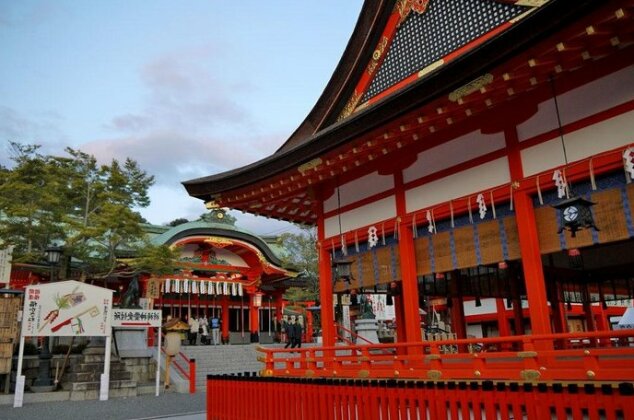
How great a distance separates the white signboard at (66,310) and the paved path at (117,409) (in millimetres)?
1753

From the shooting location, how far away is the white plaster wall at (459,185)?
23.2 ft

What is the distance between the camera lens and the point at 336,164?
27.2 ft

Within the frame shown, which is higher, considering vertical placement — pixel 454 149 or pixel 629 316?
pixel 454 149

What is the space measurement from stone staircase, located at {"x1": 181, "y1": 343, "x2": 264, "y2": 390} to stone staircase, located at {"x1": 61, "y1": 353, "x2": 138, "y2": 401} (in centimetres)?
279

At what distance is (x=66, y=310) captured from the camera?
12.6m

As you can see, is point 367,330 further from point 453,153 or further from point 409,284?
point 453,153

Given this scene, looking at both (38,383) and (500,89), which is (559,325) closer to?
(500,89)

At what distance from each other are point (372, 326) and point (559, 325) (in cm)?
784

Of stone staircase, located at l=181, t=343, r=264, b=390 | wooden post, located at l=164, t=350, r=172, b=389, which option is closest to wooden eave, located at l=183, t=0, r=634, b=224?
wooden post, located at l=164, t=350, r=172, b=389

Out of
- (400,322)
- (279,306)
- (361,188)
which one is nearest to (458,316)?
(400,322)

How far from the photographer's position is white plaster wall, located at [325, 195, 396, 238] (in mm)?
8828

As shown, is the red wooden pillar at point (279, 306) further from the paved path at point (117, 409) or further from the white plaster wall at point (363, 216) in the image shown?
the white plaster wall at point (363, 216)

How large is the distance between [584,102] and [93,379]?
543 inches

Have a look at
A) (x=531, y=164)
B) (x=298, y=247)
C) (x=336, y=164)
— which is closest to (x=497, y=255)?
(x=531, y=164)
